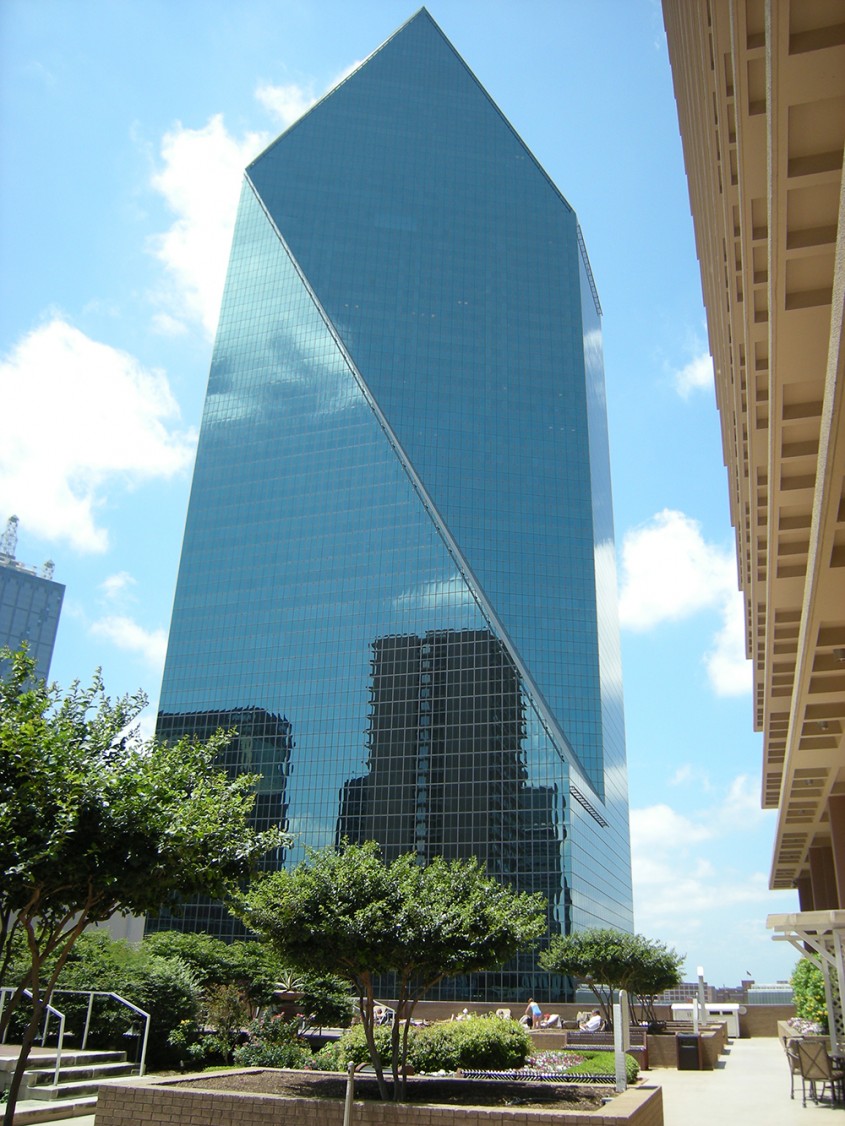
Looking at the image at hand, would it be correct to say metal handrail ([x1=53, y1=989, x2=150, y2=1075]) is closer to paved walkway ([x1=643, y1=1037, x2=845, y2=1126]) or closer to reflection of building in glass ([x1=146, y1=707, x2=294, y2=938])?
paved walkway ([x1=643, y1=1037, x2=845, y2=1126])

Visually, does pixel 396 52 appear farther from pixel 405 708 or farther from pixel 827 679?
pixel 827 679

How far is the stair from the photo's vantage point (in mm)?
15898

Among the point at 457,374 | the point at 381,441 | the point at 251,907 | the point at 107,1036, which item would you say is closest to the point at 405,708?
the point at 381,441

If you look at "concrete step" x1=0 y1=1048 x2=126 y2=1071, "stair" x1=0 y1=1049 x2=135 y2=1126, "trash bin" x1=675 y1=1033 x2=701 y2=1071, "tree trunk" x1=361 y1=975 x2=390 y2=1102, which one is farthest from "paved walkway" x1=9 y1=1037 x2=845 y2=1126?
"tree trunk" x1=361 y1=975 x2=390 y2=1102

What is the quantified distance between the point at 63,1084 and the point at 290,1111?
6.44 meters

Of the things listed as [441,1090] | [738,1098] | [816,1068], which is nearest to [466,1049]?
[441,1090]

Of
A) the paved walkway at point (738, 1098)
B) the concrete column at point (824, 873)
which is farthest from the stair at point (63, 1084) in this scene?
the concrete column at point (824, 873)

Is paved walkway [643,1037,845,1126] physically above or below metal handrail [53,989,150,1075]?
below

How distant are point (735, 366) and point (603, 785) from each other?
78320 mm

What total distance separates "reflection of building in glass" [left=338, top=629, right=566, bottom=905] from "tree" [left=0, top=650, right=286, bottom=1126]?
242 feet

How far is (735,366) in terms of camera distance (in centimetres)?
2409

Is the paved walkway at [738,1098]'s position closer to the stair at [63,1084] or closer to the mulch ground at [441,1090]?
the mulch ground at [441,1090]

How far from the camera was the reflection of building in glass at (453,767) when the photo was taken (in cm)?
8425

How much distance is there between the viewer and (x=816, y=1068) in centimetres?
2002
